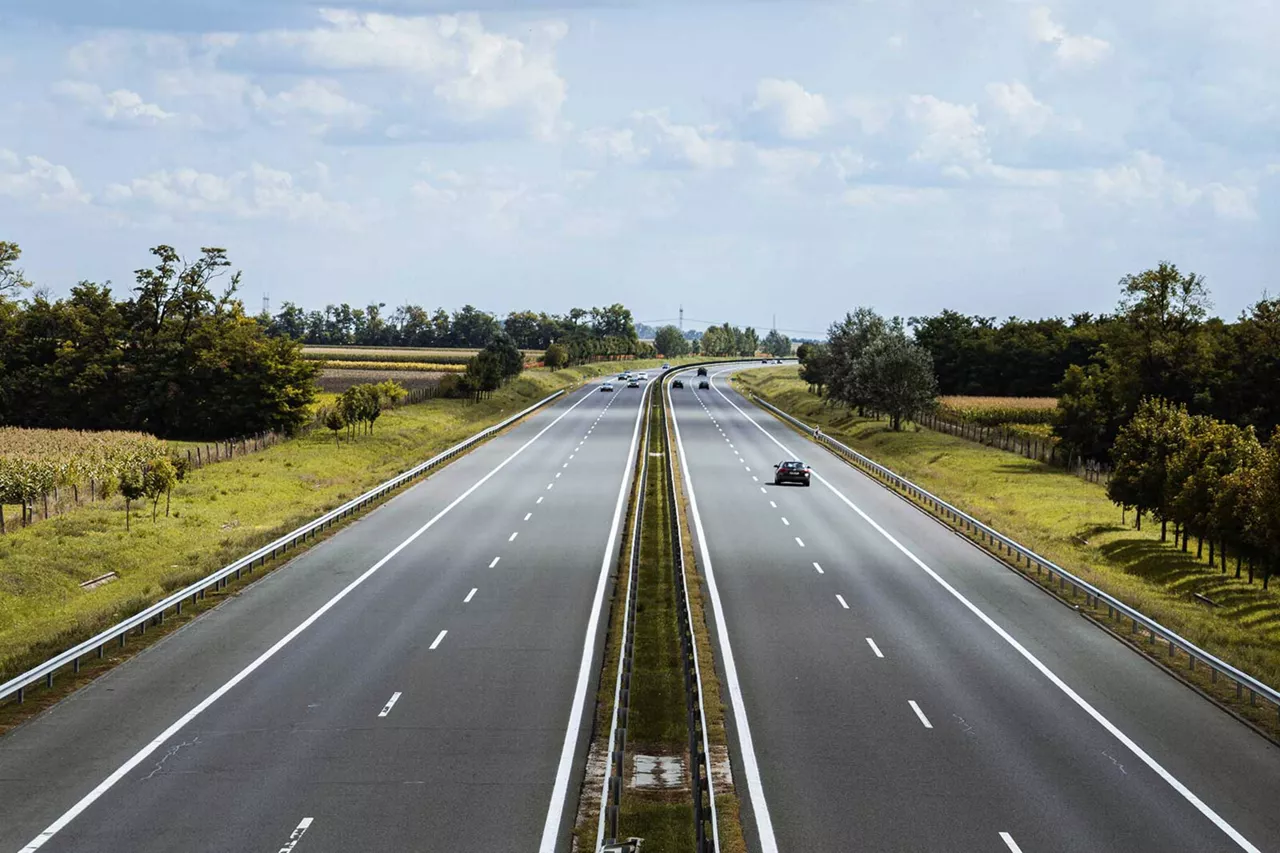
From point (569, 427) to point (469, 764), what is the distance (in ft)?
242

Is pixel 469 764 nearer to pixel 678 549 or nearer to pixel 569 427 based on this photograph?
pixel 678 549

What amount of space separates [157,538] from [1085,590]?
29.3 metres

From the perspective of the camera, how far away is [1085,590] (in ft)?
108

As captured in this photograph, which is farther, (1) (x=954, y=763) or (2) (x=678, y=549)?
(2) (x=678, y=549)

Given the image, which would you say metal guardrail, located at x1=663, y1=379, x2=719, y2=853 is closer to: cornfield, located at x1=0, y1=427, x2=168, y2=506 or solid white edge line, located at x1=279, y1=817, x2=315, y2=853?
solid white edge line, located at x1=279, y1=817, x2=315, y2=853

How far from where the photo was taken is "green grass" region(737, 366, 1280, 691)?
31.2 m

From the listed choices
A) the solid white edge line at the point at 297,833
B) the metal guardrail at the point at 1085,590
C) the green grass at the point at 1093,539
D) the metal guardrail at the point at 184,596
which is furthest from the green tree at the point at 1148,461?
the solid white edge line at the point at 297,833

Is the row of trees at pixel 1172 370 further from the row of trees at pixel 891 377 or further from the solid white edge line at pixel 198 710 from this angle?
the solid white edge line at pixel 198 710

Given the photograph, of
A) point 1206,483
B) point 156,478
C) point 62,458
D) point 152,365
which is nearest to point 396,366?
point 152,365

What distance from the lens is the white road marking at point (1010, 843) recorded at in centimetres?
1598

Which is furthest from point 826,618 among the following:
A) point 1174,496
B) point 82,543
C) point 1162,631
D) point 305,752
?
point 82,543

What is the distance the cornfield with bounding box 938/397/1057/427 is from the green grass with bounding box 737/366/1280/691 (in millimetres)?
14445

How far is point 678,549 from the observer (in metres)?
36.2

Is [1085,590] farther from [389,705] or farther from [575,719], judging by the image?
[389,705]
